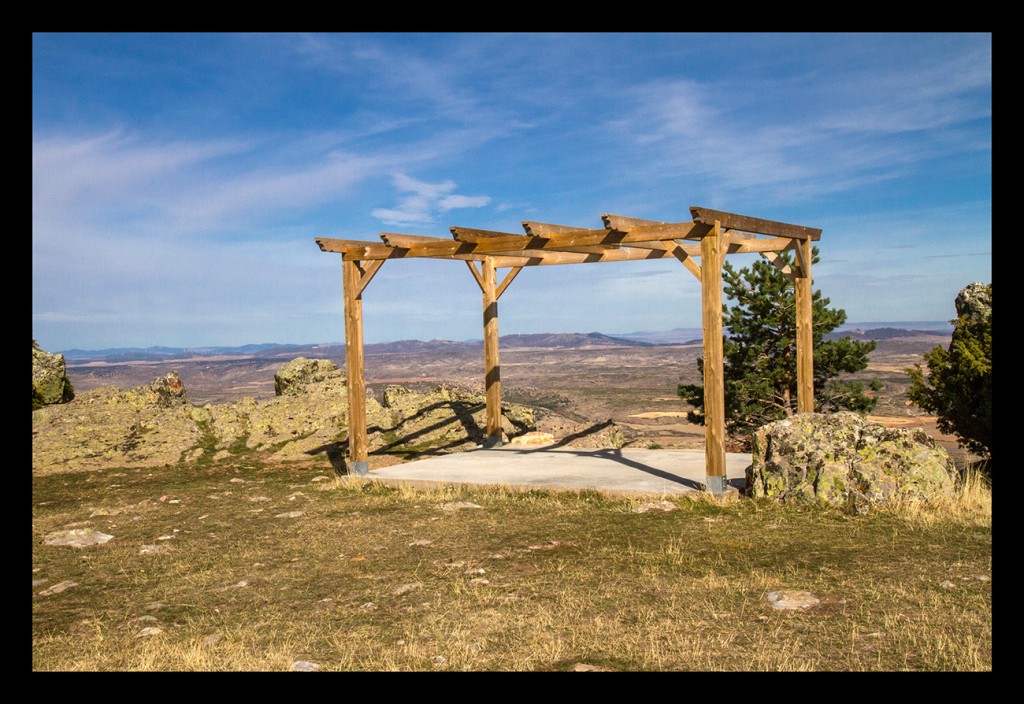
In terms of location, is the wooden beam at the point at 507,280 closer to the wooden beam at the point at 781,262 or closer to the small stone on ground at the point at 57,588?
the wooden beam at the point at 781,262

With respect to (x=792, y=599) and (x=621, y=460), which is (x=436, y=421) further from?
(x=792, y=599)

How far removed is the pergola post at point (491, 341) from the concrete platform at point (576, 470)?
0.96m

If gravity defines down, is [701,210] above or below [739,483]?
above

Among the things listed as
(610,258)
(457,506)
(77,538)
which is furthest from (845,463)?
(77,538)

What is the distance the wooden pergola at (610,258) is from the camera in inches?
398

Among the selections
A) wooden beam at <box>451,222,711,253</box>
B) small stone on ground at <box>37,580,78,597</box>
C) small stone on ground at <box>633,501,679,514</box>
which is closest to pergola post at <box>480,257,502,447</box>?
wooden beam at <box>451,222,711,253</box>

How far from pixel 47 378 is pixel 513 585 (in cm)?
1485

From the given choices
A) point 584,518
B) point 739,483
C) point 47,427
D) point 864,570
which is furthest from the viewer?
point 47,427

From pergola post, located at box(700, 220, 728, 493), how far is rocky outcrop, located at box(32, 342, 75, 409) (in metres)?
14.4

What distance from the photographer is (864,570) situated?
7.12m

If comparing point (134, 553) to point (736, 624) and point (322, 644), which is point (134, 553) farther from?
point (736, 624)
